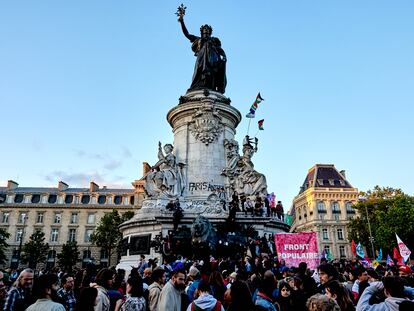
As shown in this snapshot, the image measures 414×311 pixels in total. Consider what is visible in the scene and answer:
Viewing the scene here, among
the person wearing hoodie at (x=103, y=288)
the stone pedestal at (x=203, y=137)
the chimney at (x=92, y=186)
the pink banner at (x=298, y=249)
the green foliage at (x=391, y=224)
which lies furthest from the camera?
the chimney at (x=92, y=186)

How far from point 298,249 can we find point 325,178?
62301 mm

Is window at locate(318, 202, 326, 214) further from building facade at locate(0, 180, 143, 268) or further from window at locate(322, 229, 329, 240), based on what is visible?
building facade at locate(0, 180, 143, 268)

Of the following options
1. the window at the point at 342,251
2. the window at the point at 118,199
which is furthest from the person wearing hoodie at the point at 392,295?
the window at the point at 342,251

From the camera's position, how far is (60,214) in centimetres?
6069

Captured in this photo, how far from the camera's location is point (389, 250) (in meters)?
42.2

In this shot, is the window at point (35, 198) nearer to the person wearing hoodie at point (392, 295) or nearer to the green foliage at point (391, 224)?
the green foliage at point (391, 224)

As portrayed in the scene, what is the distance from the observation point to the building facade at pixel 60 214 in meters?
58.4

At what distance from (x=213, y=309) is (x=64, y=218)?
62.8 metres

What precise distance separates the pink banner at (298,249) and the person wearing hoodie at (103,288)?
6.38 m

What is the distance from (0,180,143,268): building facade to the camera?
58.4 meters

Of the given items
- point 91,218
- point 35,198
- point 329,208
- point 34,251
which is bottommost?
point 34,251

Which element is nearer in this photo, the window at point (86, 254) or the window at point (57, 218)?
the window at point (86, 254)

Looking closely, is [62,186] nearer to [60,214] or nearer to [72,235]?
[60,214]

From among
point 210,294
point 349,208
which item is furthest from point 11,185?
point 210,294
